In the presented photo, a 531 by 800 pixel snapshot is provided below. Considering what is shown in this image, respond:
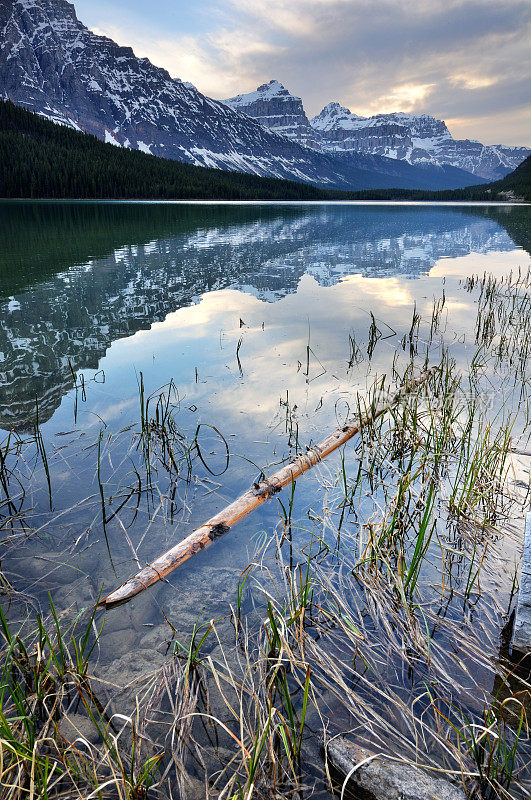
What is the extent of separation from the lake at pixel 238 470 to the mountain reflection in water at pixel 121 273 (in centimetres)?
12

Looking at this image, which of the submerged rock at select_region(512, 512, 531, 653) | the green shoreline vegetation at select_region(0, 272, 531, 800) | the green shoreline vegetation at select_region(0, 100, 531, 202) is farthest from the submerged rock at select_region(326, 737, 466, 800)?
the green shoreline vegetation at select_region(0, 100, 531, 202)

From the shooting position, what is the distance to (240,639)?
10.1 feet

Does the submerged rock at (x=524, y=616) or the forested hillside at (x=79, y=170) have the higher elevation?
the forested hillside at (x=79, y=170)

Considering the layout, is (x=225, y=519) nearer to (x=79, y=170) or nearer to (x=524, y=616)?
(x=524, y=616)

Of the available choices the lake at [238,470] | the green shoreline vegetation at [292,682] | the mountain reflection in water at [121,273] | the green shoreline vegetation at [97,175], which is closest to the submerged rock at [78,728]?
the green shoreline vegetation at [292,682]

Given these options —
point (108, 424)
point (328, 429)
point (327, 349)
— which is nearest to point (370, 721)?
point (328, 429)

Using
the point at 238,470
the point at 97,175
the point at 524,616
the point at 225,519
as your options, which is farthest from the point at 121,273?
the point at 97,175

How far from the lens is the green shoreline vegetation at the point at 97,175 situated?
95.7m

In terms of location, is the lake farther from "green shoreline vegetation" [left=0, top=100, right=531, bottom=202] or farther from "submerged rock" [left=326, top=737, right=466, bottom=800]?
"green shoreline vegetation" [left=0, top=100, right=531, bottom=202]

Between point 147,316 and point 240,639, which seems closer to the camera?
point 240,639

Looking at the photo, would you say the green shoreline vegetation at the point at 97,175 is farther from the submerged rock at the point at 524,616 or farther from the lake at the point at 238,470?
the submerged rock at the point at 524,616

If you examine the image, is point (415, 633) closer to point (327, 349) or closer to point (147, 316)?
point (327, 349)

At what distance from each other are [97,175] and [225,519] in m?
118

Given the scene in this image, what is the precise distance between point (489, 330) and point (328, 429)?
7.07 metres
